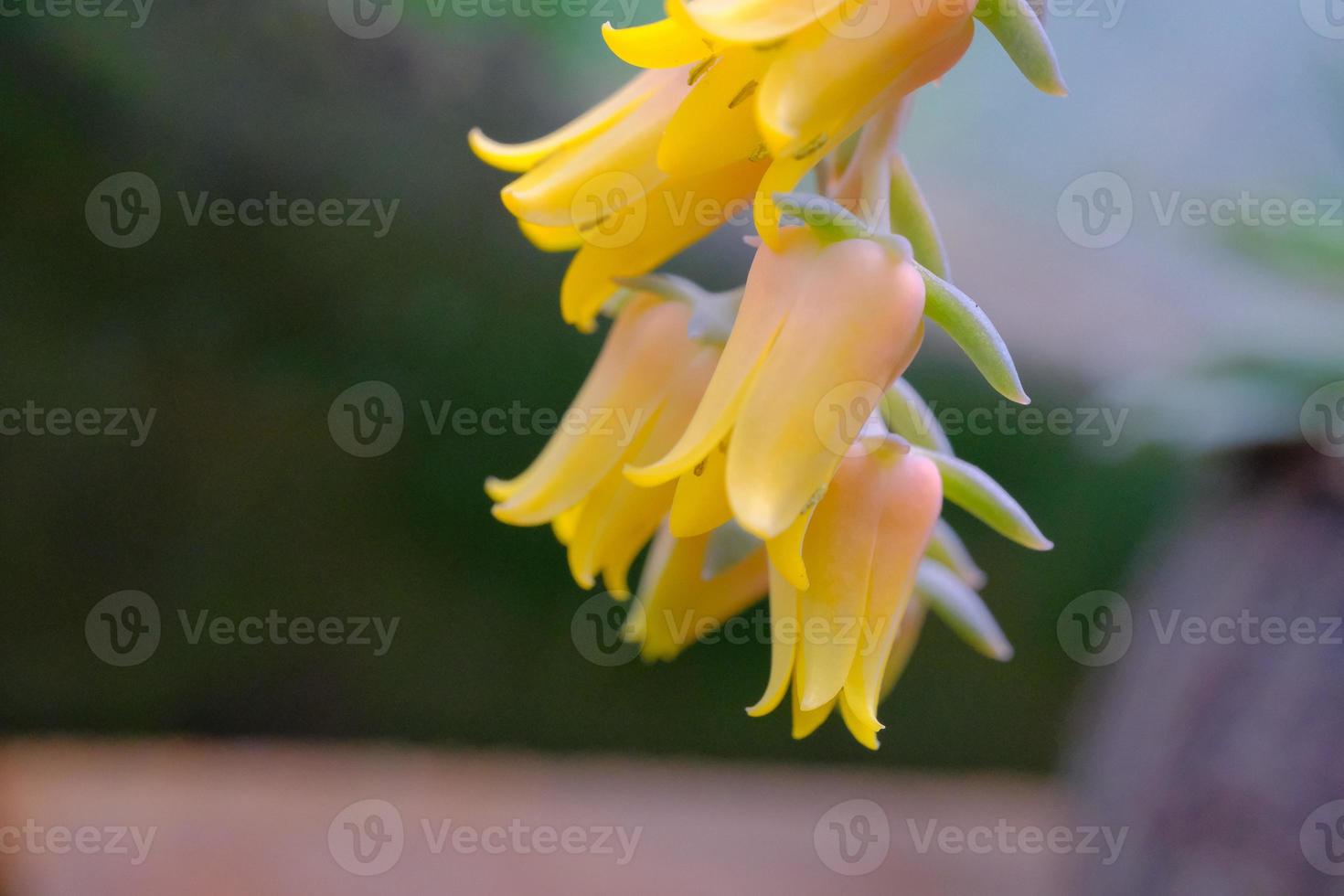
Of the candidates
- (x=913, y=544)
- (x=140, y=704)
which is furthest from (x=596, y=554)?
(x=140, y=704)

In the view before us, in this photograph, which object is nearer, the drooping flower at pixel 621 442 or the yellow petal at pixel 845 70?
the yellow petal at pixel 845 70

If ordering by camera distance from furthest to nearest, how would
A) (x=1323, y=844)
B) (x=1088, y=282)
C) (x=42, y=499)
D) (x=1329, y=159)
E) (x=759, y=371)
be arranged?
1. (x=1088, y=282)
2. (x=42, y=499)
3. (x=1329, y=159)
4. (x=1323, y=844)
5. (x=759, y=371)

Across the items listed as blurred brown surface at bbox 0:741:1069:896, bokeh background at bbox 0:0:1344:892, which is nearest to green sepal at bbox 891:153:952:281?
bokeh background at bbox 0:0:1344:892

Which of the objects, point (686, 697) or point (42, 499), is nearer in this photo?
point (42, 499)

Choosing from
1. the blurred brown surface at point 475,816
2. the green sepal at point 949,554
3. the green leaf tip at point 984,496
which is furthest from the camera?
the blurred brown surface at point 475,816

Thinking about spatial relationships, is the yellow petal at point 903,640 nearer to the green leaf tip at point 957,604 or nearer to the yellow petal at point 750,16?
the green leaf tip at point 957,604

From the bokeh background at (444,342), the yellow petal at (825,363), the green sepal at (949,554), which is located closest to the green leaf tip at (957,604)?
the green sepal at (949,554)

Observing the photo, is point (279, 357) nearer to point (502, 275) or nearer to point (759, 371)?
point (502, 275)
